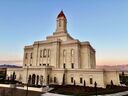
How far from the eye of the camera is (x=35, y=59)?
49.2m

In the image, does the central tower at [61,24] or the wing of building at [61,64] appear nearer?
the wing of building at [61,64]

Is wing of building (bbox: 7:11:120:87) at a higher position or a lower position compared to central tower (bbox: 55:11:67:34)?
lower

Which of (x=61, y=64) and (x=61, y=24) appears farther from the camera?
(x=61, y=24)

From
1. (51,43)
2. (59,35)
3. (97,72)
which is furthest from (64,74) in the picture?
(59,35)

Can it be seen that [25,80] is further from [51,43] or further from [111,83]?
[111,83]

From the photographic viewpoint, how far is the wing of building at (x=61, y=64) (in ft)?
126

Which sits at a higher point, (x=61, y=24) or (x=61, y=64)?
(x=61, y=24)

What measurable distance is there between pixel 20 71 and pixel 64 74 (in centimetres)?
1783

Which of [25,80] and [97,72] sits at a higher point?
[97,72]

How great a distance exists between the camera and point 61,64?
45312 millimetres

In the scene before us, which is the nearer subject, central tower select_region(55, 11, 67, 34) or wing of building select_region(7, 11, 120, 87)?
wing of building select_region(7, 11, 120, 87)

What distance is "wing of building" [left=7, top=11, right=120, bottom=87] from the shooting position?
1508 inches

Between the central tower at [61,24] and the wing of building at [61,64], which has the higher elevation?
the central tower at [61,24]

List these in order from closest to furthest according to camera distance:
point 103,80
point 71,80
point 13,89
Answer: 1. point 13,89
2. point 103,80
3. point 71,80
